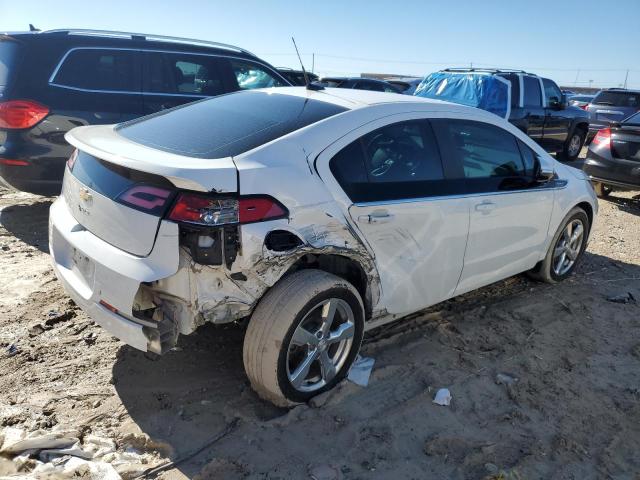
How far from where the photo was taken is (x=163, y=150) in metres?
2.76

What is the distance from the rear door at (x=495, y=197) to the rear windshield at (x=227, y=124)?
0.96 metres

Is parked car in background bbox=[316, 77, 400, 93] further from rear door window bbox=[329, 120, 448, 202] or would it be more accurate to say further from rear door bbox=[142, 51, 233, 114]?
rear door window bbox=[329, 120, 448, 202]

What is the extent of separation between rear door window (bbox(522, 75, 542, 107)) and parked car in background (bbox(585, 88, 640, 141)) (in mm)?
4731

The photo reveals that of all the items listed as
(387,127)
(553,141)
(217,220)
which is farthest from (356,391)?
(553,141)

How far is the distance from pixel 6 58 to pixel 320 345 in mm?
4530

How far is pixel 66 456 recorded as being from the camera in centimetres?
244

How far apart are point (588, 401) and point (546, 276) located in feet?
5.95

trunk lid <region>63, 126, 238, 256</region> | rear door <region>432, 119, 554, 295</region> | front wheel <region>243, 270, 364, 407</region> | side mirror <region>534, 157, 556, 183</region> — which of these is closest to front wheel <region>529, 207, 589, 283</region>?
rear door <region>432, 119, 554, 295</region>

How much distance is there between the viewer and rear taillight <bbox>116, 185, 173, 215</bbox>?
96.2 inches

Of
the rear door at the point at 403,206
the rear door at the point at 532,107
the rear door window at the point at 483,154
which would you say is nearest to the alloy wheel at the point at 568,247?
the rear door window at the point at 483,154

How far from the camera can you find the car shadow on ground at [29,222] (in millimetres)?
5137

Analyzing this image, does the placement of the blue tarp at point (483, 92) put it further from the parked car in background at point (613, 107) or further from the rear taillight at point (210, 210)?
the rear taillight at point (210, 210)

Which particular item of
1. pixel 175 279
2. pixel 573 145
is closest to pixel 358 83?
pixel 573 145

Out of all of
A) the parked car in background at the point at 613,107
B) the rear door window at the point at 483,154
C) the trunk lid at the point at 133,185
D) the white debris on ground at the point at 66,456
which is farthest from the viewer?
the parked car in background at the point at 613,107
